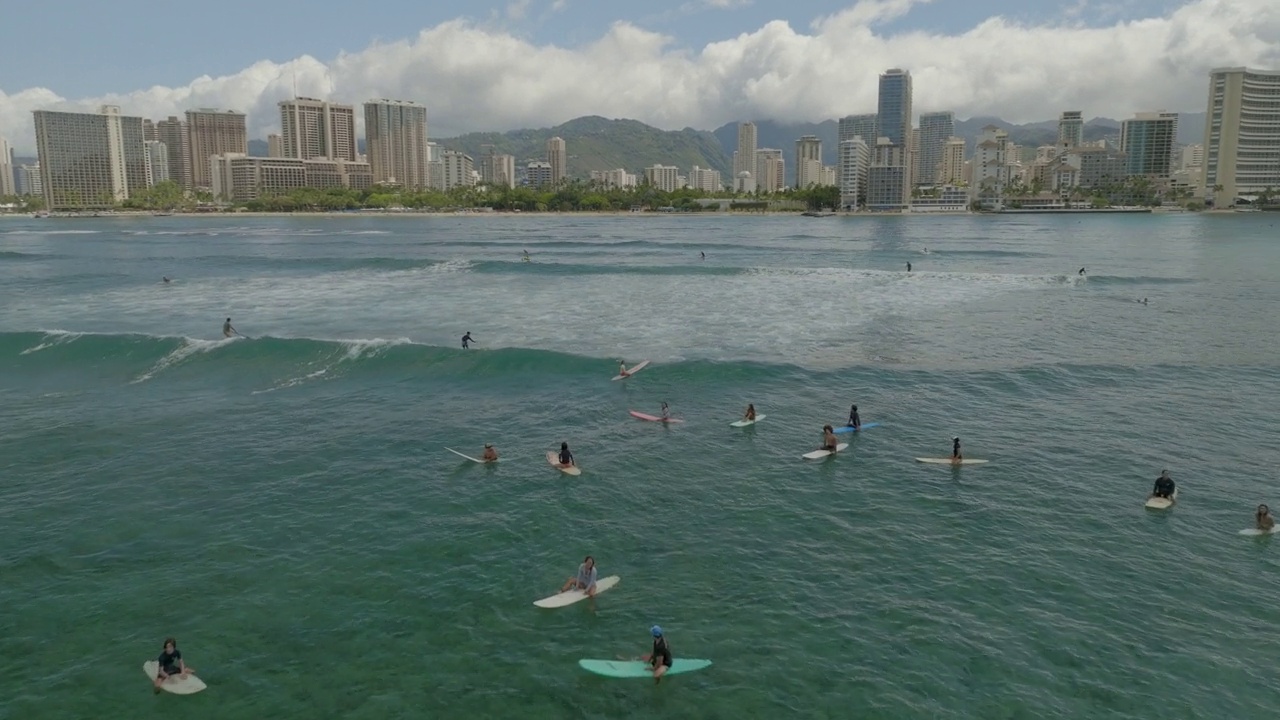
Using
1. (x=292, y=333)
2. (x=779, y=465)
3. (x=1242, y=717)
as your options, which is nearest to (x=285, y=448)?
(x=779, y=465)

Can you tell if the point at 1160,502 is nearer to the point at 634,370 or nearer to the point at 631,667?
the point at 631,667

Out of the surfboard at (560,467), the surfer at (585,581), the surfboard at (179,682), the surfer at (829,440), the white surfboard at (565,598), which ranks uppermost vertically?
the surfer at (829,440)

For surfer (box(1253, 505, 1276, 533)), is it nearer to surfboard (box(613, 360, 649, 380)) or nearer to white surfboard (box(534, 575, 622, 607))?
white surfboard (box(534, 575, 622, 607))

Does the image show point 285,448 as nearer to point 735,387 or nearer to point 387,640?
point 387,640

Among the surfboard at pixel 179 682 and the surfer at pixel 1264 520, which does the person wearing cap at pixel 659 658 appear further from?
the surfer at pixel 1264 520

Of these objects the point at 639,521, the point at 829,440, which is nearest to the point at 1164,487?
the point at 829,440

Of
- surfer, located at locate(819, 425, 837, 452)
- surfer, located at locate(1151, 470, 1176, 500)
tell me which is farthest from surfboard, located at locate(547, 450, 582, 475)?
surfer, located at locate(1151, 470, 1176, 500)

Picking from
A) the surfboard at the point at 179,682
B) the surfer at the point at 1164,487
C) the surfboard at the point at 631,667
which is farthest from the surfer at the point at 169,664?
the surfer at the point at 1164,487
